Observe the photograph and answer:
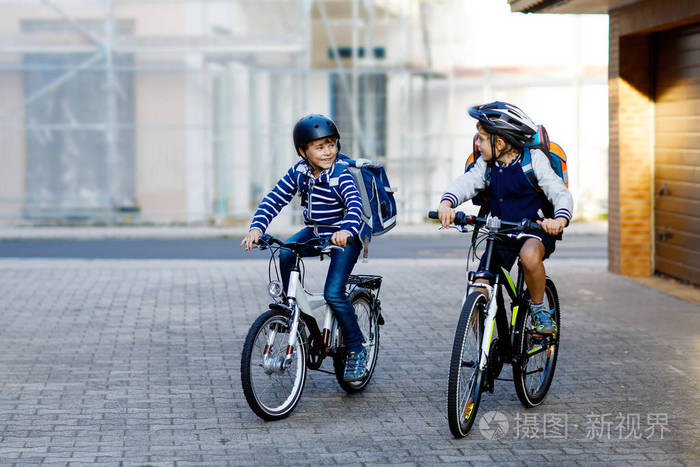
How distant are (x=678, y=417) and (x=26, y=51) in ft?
59.4

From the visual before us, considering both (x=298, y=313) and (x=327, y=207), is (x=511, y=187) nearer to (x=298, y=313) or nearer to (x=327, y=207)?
(x=327, y=207)

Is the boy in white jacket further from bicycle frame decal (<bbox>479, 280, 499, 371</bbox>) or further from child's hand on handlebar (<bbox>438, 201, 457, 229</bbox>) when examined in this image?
bicycle frame decal (<bbox>479, 280, 499, 371</bbox>)

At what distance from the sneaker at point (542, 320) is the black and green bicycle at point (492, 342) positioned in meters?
0.03

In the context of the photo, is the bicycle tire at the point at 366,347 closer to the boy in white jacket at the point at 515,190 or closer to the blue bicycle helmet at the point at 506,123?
the boy in white jacket at the point at 515,190

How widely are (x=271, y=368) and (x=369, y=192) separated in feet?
4.01

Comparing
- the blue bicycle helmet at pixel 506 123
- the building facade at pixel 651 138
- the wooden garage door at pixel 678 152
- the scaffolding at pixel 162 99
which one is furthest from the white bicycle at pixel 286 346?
the scaffolding at pixel 162 99

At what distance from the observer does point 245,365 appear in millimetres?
6293

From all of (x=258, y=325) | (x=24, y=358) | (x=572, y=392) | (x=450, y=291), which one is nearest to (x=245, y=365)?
(x=258, y=325)

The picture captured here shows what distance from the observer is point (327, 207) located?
6.90m

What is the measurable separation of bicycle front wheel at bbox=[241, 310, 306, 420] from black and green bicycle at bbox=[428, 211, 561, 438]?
100 centimetres

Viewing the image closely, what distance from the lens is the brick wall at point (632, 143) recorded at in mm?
12906

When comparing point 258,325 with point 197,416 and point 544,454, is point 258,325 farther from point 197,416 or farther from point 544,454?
point 544,454

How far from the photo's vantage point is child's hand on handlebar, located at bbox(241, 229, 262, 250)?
6475mm

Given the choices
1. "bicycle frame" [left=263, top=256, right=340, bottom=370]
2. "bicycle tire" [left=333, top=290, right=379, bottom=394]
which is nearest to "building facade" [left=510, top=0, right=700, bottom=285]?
"bicycle tire" [left=333, top=290, right=379, bottom=394]
